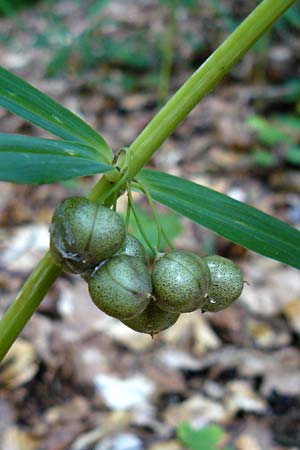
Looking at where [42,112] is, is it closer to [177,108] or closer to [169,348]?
[177,108]

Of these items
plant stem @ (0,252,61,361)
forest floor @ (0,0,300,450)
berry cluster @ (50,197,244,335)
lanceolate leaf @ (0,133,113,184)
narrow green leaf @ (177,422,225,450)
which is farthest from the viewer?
forest floor @ (0,0,300,450)

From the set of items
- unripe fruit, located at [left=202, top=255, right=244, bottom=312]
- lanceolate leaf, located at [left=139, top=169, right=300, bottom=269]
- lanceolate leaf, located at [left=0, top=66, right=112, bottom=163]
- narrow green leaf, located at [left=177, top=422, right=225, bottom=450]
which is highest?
lanceolate leaf, located at [left=139, top=169, right=300, bottom=269]

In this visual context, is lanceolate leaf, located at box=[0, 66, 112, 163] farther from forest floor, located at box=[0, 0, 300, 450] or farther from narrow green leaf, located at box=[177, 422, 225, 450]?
forest floor, located at box=[0, 0, 300, 450]

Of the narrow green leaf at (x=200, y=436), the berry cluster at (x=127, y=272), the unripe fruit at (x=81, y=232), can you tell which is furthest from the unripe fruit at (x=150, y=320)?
the narrow green leaf at (x=200, y=436)

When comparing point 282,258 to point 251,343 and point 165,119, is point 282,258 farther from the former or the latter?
point 251,343

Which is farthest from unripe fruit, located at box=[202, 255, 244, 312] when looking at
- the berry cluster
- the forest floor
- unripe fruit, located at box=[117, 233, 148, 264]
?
the forest floor

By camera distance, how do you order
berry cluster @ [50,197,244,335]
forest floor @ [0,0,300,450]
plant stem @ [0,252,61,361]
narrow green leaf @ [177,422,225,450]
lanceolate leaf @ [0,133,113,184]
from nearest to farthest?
lanceolate leaf @ [0,133,113,184]
berry cluster @ [50,197,244,335]
plant stem @ [0,252,61,361]
narrow green leaf @ [177,422,225,450]
forest floor @ [0,0,300,450]

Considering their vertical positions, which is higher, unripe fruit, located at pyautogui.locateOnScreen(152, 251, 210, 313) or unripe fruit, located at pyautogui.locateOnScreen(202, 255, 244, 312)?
unripe fruit, located at pyautogui.locateOnScreen(202, 255, 244, 312)
